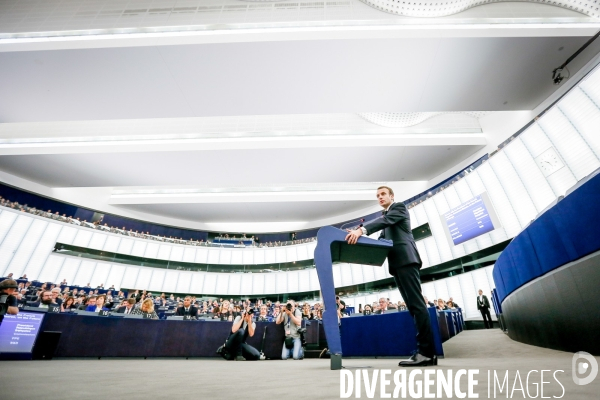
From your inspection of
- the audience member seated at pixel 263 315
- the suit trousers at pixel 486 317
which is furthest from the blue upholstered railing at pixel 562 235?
the suit trousers at pixel 486 317

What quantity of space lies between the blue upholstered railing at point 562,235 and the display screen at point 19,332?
7.48 m

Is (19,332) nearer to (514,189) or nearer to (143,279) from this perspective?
(143,279)

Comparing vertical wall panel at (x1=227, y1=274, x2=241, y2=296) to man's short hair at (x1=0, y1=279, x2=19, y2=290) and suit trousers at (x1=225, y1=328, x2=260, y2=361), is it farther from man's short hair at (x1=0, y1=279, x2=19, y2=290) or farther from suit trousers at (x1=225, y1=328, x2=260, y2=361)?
man's short hair at (x1=0, y1=279, x2=19, y2=290)

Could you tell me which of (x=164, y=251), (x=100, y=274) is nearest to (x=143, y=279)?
(x=164, y=251)

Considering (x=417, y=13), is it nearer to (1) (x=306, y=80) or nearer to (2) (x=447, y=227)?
(1) (x=306, y=80)

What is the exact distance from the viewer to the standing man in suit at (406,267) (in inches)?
80.8

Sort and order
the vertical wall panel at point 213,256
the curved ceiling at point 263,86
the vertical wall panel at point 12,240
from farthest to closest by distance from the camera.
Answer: the vertical wall panel at point 213,256, the vertical wall panel at point 12,240, the curved ceiling at point 263,86

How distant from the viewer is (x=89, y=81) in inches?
324

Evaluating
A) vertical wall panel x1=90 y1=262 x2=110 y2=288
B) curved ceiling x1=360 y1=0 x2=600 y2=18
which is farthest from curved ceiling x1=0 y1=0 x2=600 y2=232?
vertical wall panel x1=90 y1=262 x2=110 y2=288

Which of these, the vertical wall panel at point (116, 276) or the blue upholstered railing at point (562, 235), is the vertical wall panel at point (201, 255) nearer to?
the vertical wall panel at point (116, 276)

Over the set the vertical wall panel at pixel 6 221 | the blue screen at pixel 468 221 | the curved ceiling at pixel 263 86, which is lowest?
the blue screen at pixel 468 221

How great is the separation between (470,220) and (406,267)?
34.0 ft

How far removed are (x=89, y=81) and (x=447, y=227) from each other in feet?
46.7

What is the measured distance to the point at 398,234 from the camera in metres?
2.28
